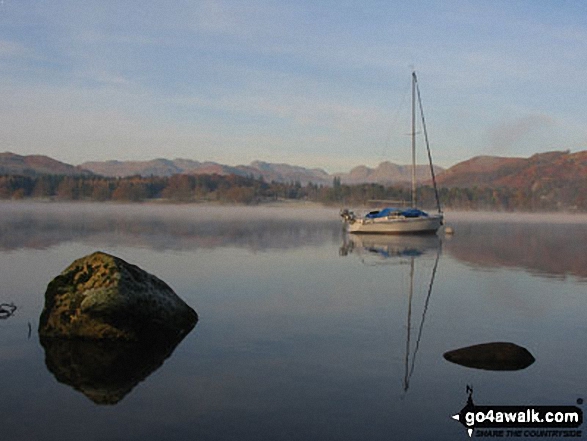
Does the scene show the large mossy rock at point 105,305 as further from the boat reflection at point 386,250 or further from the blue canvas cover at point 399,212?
the blue canvas cover at point 399,212

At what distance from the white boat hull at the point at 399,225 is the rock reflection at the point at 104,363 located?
5426 cm

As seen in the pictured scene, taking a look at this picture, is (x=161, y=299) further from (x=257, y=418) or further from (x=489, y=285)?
(x=489, y=285)

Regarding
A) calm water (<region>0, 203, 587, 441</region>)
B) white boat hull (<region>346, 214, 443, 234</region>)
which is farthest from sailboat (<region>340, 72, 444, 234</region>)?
calm water (<region>0, 203, 587, 441</region>)

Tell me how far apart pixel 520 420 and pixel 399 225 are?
58.6 metres

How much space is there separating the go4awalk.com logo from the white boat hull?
57.8 m

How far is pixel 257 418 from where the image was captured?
10883mm

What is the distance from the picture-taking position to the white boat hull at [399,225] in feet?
226

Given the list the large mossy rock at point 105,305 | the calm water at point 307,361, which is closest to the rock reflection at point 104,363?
the calm water at point 307,361

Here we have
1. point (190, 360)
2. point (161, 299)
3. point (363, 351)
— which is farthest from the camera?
point (161, 299)

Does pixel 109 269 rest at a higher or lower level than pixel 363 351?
higher

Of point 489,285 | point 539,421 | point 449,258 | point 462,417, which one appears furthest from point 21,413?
point 449,258

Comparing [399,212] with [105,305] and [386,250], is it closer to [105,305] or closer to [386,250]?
[386,250]

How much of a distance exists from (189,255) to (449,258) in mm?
18861

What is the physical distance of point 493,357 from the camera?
14625 mm
